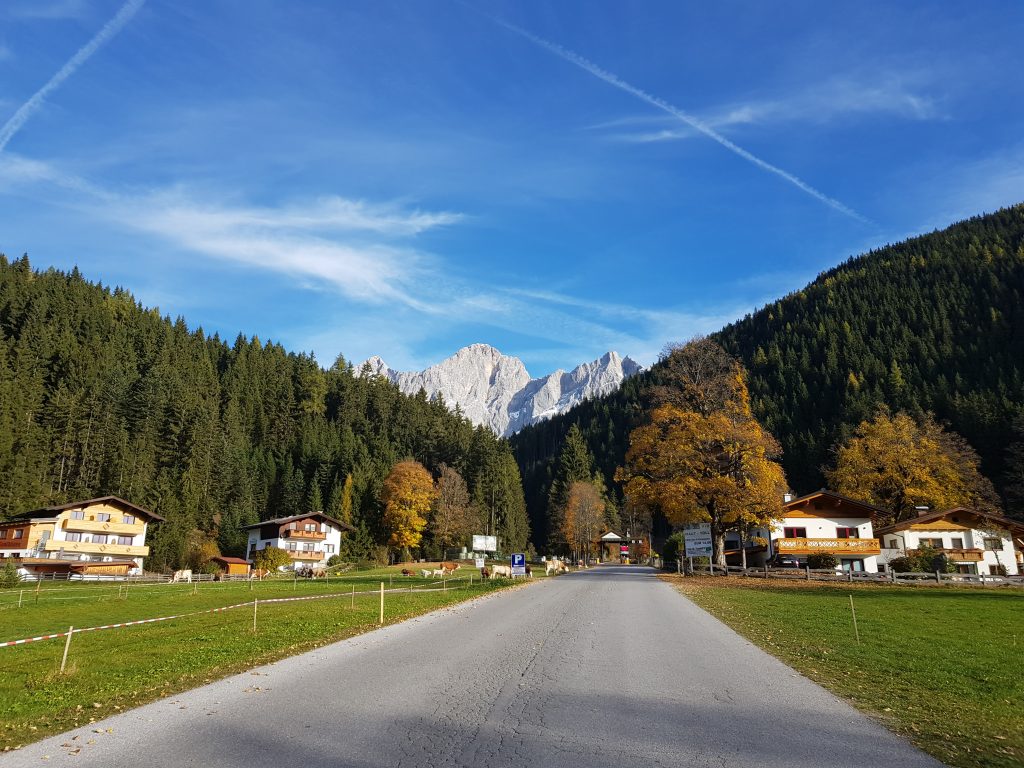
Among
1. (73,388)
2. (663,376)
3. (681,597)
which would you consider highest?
(73,388)

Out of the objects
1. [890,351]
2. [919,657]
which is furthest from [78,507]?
[890,351]

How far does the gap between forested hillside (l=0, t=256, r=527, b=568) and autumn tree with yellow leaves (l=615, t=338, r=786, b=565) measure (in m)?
55.7

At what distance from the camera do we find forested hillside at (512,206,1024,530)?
108 meters

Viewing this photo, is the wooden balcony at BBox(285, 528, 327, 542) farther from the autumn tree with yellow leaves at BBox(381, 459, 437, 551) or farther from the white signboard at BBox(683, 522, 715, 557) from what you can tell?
the white signboard at BBox(683, 522, 715, 557)

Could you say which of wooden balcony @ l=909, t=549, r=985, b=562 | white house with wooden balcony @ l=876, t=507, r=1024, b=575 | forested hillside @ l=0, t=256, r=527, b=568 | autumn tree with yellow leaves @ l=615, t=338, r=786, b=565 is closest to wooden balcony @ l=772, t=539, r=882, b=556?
white house with wooden balcony @ l=876, t=507, r=1024, b=575

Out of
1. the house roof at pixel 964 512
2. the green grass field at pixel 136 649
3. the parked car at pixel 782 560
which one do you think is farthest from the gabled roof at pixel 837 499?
the green grass field at pixel 136 649

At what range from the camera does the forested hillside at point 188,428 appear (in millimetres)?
76938

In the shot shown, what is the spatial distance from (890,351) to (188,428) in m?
135

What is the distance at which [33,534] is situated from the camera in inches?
2453

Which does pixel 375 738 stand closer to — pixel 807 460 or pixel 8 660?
pixel 8 660

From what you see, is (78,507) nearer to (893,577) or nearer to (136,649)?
(136,649)

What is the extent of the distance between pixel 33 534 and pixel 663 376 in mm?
65179

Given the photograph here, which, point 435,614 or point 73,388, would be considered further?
point 73,388

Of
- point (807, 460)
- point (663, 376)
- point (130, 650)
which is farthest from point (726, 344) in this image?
point (130, 650)
